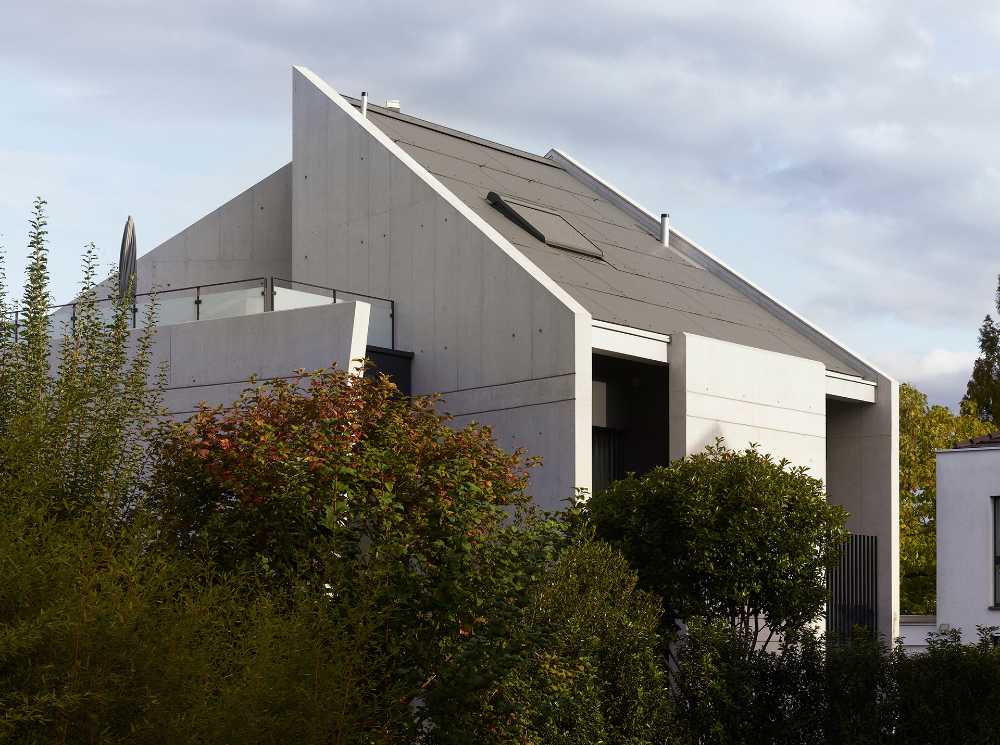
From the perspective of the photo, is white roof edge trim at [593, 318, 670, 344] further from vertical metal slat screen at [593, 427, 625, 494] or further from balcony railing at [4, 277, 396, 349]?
balcony railing at [4, 277, 396, 349]

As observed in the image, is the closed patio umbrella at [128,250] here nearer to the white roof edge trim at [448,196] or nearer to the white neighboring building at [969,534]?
the white roof edge trim at [448,196]

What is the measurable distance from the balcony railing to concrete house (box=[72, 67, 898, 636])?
0.03 metres

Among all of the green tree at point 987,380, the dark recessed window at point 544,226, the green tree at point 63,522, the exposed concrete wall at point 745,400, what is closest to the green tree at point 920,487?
the green tree at point 987,380

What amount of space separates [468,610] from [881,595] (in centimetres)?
1536

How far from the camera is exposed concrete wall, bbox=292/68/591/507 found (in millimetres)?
19094

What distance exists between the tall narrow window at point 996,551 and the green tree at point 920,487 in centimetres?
1201

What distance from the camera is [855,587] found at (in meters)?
24.7

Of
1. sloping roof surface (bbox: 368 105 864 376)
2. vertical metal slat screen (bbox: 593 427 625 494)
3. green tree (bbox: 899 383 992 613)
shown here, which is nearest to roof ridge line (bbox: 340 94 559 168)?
sloping roof surface (bbox: 368 105 864 376)

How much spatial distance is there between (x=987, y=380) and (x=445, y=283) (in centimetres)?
3291

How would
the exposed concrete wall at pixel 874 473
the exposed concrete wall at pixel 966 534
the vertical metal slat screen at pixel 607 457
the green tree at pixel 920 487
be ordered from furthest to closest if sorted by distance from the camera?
the green tree at pixel 920 487 < the exposed concrete wall at pixel 966 534 < the exposed concrete wall at pixel 874 473 < the vertical metal slat screen at pixel 607 457

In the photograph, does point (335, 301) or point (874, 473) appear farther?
point (874, 473)

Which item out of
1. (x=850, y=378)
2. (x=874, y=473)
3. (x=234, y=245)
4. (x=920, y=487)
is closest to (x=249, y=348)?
(x=234, y=245)

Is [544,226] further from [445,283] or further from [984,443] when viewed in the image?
[984,443]

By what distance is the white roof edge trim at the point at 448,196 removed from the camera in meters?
19.4
